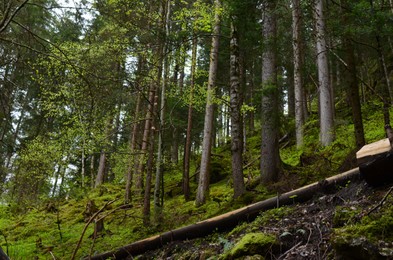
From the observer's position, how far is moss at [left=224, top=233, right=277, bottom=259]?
4480mm

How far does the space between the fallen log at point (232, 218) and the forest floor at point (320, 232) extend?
0.15 metres

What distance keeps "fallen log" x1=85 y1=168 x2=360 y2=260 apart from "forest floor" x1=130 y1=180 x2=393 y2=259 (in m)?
0.15

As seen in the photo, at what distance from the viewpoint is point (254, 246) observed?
4.54m

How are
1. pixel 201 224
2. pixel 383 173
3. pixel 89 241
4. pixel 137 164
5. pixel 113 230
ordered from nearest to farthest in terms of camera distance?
pixel 383 173, pixel 201 224, pixel 89 241, pixel 113 230, pixel 137 164

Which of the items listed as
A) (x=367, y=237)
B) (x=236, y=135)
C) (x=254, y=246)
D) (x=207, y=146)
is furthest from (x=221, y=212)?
(x=207, y=146)

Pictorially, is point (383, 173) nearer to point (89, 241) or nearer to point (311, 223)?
point (311, 223)

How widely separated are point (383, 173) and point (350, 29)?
403 centimetres

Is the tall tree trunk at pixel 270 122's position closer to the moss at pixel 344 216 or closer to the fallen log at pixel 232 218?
the fallen log at pixel 232 218

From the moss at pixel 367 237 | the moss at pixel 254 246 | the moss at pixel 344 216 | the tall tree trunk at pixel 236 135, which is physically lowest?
the moss at pixel 254 246

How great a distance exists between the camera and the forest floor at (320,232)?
342 centimetres

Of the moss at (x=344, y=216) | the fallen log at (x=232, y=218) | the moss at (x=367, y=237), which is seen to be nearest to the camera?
the moss at (x=367, y=237)

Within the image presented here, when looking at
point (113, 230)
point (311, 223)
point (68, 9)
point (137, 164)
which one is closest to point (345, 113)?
point (137, 164)

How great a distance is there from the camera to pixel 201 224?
21.8 ft

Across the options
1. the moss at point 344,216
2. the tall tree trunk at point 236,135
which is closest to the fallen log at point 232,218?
the moss at point 344,216
